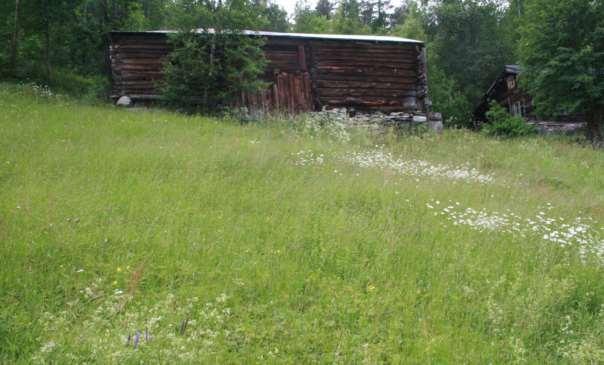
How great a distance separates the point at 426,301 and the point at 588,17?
19.3 meters

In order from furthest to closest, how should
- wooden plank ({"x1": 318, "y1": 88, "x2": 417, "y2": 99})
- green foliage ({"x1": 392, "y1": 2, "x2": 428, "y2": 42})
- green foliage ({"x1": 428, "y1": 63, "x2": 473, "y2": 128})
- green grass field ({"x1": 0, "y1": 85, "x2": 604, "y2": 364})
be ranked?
green foliage ({"x1": 392, "y1": 2, "x2": 428, "y2": 42}) < green foliage ({"x1": 428, "y1": 63, "x2": 473, "y2": 128}) < wooden plank ({"x1": 318, "y1": 88, "x2": 417, "y2": 99}) < green grass field ({"x1": 0, "y1": 85, "x2": 604, "y2": 364})

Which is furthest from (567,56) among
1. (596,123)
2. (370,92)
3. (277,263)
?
(277,263)

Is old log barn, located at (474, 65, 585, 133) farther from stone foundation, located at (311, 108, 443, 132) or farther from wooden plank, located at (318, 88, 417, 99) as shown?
wooden plank, located at (318, 88, 417, 99)

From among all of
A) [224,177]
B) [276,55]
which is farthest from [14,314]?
[276,55]

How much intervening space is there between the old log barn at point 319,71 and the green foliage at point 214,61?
208 centimetres

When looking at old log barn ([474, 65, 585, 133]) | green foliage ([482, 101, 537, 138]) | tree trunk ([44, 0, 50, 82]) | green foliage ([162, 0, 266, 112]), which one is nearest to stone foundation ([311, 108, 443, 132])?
green foliage ([482, 101, 537, 138])

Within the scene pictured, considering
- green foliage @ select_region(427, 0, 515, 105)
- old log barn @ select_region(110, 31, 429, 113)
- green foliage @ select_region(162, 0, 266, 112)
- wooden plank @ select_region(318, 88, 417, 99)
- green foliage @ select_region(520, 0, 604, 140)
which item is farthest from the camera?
green foliage @ select_region(427, 0, 515, 105)

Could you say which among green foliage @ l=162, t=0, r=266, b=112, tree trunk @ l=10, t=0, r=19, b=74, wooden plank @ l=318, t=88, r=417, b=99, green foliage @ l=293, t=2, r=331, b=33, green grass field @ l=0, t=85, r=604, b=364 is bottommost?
green grass field @ l=0, t=85, r=604, b=364

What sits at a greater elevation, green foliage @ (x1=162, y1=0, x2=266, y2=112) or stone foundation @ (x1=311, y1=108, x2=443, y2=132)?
green foliage @ (x1=162, y1=0, x2=266, y2=112)

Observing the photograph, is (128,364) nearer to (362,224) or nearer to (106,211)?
(106,211)

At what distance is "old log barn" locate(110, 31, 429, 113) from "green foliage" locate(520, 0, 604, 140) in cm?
495

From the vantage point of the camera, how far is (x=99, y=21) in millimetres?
27266

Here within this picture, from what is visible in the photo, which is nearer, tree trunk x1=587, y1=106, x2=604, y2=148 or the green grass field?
the green grass field

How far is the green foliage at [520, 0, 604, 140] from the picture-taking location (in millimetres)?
18625
